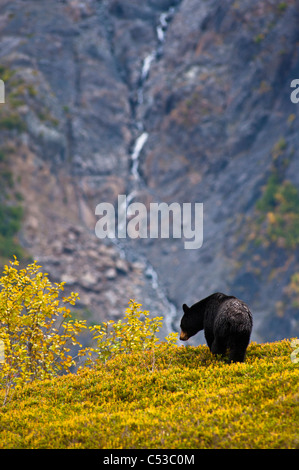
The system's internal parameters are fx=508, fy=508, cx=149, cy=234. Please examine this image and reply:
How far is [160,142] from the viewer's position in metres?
170

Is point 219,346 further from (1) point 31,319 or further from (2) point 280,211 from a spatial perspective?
(2) point 280,211

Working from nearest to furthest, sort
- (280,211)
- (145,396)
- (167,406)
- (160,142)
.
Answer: (167,406) → (145,396) → (280,211) → (160,142)

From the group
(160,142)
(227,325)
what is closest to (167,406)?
(227,325)

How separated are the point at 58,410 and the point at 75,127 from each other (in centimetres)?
16359

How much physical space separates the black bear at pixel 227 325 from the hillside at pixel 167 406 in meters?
0.54

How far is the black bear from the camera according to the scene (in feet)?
51.0

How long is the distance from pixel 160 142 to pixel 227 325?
Result: 520 feet

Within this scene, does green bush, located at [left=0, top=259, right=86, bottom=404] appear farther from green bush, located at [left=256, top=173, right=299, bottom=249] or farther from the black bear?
green bush, located at [left=256, top=173, right=299, bottom=249]

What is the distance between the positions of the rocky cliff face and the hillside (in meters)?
108

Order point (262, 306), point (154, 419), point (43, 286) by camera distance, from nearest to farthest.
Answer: point (154, 419) → point (43, 286) → point (262, 306)
